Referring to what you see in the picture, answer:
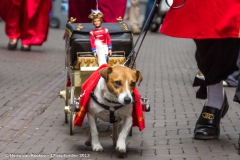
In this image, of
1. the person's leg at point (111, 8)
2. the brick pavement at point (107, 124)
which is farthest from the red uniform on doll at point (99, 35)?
the person's leg at point (111, 8)

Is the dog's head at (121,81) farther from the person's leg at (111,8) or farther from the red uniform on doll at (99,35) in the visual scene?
the person's leg at (111,8)

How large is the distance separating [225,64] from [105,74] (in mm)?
1162

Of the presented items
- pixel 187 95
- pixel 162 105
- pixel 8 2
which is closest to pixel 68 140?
pixel 162 105

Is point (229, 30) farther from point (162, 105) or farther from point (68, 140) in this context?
point (162, 105)

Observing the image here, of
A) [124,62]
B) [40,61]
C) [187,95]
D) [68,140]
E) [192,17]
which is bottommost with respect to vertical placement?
[40,61]

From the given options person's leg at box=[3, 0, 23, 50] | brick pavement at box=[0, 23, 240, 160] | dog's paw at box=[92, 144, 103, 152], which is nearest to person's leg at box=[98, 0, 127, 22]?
brick pavement at box=[0, 23, 240, 160]

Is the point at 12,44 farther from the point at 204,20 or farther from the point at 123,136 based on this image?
the point at 123,136

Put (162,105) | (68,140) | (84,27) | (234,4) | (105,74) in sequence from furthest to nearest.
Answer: (162,105), (84,27), (68,140), (234,4), (105,74)

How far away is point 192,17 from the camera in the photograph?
5.68 metres

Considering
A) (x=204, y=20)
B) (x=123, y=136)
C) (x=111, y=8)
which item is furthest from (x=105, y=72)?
(x=111, y=8)

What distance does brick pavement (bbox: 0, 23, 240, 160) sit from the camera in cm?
557

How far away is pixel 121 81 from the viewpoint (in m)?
5.09

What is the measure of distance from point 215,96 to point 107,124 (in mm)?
1108

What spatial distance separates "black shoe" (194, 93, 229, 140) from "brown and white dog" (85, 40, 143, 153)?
796 millimetres
